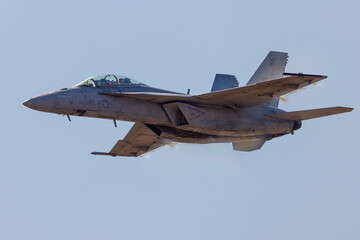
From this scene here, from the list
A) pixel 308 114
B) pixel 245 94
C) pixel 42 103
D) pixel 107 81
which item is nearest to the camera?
pixel 42 103

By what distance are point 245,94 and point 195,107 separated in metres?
2.00

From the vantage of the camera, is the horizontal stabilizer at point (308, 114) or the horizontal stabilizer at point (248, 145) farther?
the horizontal stabilizer at point (248, 145)

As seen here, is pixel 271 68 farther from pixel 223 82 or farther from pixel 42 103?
pixel 42 103

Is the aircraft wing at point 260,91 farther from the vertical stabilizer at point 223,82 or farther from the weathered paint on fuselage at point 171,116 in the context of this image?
the vertical stabilizer at point 223,82

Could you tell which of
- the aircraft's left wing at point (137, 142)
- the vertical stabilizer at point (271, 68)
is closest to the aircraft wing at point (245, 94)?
the vertical stabilizer at point (271, 68)

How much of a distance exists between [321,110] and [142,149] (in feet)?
27.8

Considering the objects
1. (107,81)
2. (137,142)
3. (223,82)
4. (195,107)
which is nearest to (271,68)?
(223,82)

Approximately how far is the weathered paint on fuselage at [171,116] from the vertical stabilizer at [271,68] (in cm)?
177

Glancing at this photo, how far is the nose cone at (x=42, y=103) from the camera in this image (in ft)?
96.1

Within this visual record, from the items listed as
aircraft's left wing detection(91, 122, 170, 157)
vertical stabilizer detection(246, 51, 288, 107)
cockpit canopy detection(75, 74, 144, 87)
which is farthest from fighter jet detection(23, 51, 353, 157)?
vertical stabilizer detection(246, 51, 288, 107)

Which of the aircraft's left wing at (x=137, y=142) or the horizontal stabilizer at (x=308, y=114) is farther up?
the horizontal stabilizer at (x=308, y=114)

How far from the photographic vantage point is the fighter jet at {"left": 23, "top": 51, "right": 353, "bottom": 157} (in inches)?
1174

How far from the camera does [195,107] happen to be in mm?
31172

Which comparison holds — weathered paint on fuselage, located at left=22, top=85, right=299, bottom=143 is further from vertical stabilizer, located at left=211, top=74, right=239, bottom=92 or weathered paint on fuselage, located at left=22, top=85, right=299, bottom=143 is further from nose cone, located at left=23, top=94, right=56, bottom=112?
vertical stabilizer, located at left=211, top=74, right=239, bottom=92
